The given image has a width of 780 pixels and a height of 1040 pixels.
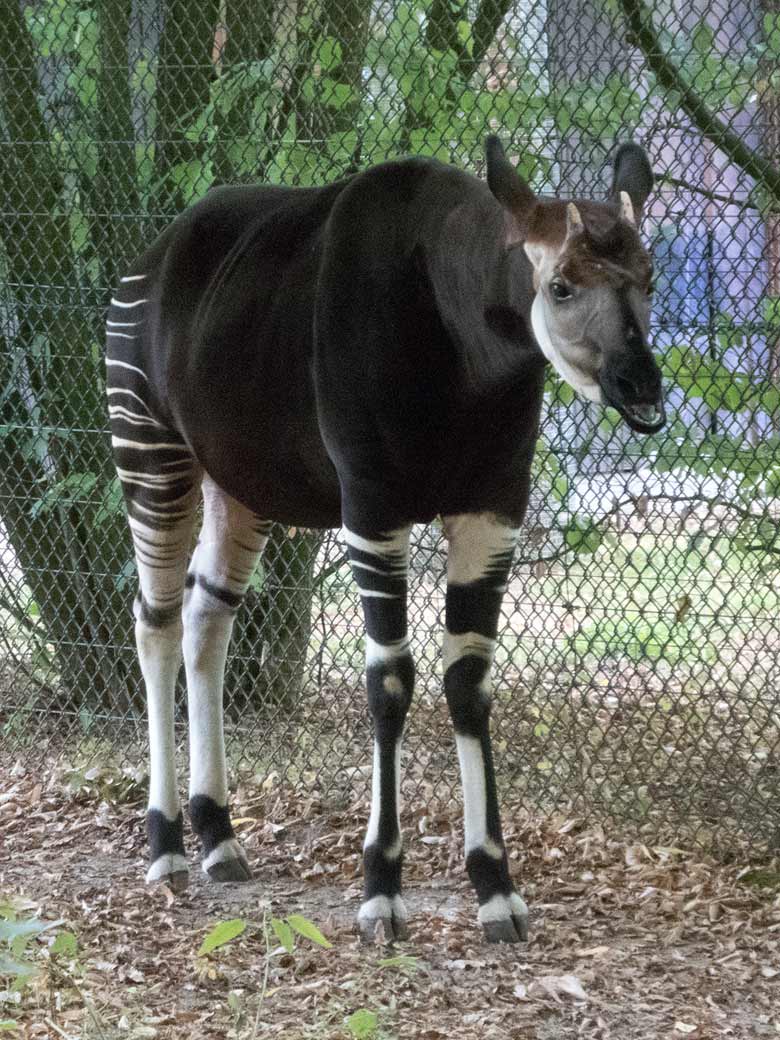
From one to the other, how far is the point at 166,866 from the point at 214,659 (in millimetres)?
557

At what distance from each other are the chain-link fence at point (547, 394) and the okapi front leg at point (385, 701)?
903 millimetres

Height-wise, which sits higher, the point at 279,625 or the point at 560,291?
the point at 560,291

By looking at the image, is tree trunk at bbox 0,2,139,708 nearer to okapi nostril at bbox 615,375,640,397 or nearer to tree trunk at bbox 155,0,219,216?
tree trunk at bbox 155,0,219,216

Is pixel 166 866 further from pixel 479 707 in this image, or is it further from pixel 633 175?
pixel 633 175

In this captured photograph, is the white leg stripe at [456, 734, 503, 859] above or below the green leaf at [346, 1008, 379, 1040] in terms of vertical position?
below

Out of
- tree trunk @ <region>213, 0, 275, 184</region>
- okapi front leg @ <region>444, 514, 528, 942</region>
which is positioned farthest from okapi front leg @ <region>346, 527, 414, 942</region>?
tree trunk @ <region>213, 0, 275, 184</region>

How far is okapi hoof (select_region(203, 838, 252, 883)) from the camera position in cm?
376

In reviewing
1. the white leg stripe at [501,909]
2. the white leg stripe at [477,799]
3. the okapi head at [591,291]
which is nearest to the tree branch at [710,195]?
the okapi head at [591,291]

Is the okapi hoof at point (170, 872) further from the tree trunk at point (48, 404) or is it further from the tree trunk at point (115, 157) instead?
the tree trunk at point (115, 157)

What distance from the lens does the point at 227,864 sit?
377cm

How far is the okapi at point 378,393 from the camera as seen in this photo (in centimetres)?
275

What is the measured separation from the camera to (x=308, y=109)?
414 centimetres

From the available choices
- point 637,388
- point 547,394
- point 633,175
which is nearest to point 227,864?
point 547,394

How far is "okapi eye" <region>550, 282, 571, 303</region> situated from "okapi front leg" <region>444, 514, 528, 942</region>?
0.68 m
